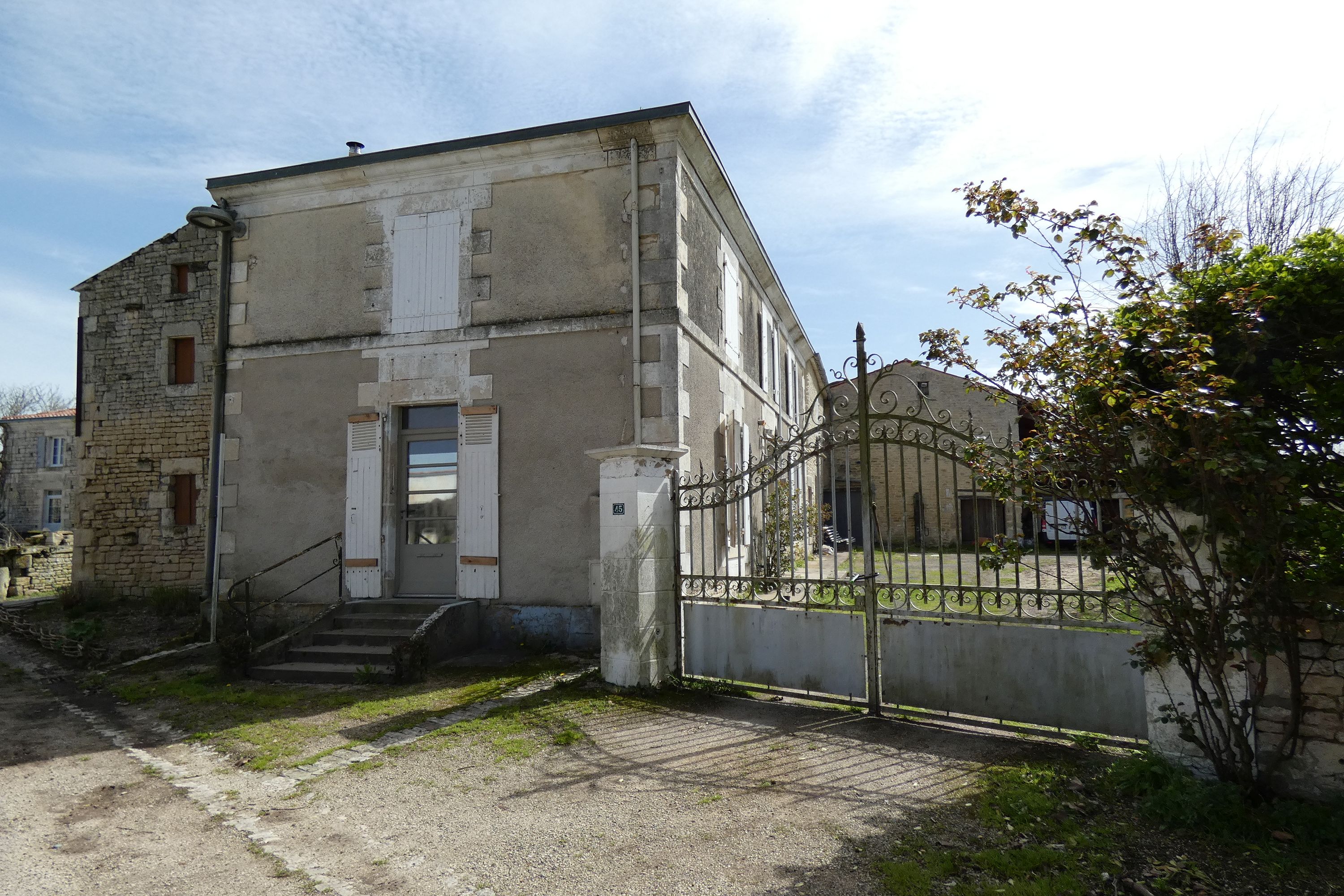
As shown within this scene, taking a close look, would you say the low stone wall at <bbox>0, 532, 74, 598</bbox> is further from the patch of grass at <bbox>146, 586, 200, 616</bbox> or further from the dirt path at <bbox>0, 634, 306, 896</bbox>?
the dirt path at <bbox>0, 634, 306, 896</bbox>

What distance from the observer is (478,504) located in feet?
27.8

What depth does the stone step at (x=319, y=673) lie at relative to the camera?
7.09 meters

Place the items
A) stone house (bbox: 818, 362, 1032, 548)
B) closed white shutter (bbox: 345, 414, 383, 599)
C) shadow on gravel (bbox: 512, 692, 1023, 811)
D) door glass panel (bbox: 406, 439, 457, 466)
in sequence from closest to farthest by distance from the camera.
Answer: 1. shadow on gravel (bbox: 512, 692, 1023, 811)
2. stone house (bbox: 818, 362, 1032, 548)
3. closed white shutter (bbox: 345, 414, 383, 599)
4. door glass panel (bbox: 406, 439, 457, 466)

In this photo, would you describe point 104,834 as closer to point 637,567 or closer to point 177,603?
point 637,567

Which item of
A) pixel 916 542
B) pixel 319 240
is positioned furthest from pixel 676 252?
pixel 916 542

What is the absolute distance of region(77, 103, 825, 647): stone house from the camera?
8.22m

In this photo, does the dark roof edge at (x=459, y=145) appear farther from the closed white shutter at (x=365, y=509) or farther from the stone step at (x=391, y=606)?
the stone step at (x=391, y=606)

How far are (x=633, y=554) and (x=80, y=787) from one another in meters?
3.66

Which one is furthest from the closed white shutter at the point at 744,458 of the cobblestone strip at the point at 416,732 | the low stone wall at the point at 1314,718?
the low stone wall at the point at 1314,718

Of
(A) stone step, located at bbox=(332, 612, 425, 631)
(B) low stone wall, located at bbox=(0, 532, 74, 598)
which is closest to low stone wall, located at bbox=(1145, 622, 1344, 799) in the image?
(A) stone step, located at bbox=(332, 612, 425, 631)

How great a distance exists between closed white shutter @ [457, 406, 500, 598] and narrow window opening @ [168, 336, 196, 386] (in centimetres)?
596

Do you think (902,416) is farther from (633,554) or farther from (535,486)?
(535,486)

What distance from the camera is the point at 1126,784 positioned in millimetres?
3914

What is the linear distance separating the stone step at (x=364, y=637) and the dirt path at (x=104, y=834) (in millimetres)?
2342
